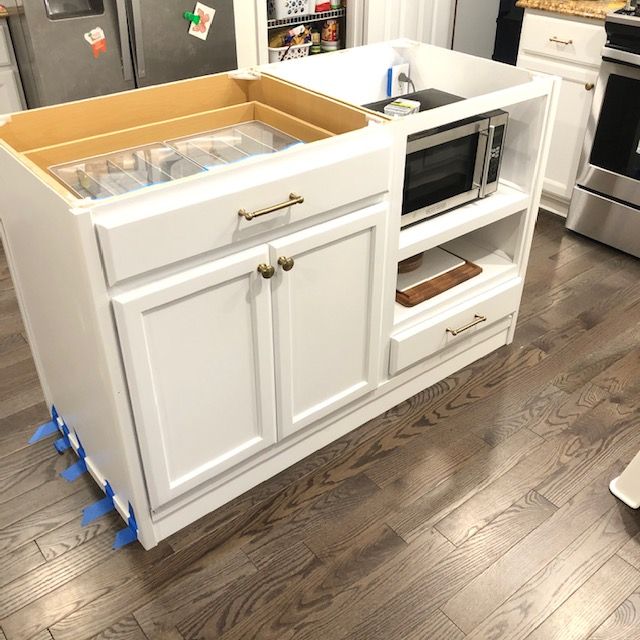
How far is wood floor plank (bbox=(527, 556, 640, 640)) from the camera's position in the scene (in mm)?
1513

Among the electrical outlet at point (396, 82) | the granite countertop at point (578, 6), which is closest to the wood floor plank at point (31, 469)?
the electrical outlet at point (396, 82)

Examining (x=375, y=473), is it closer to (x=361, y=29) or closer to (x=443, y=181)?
(x=443, y=181)

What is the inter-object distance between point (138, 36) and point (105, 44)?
0.46 ft

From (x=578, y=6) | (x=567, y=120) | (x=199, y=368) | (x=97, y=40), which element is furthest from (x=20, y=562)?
(x=578, y=6)

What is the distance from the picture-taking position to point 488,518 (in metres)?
1.78

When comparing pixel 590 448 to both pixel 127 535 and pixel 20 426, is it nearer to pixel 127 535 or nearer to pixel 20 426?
pixel 127 535

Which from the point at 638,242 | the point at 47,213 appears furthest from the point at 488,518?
the point at 638,242

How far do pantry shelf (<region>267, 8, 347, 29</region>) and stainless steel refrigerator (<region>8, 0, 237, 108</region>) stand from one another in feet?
0.89

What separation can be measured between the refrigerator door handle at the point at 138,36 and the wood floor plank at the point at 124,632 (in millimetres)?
2256

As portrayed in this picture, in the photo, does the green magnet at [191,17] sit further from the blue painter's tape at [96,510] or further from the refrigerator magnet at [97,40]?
the blue painter's tape at [96,510]

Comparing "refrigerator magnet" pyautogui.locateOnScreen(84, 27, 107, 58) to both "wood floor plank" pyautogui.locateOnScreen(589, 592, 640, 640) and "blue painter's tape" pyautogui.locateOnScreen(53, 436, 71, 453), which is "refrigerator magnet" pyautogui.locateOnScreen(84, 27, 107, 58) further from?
"wood floor plank" pyautogui.locateOnScreen(589, 592, 640, 640)

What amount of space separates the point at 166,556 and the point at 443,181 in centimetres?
125

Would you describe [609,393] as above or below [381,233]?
below

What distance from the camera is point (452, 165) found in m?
1.98
